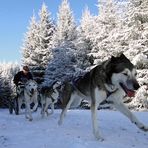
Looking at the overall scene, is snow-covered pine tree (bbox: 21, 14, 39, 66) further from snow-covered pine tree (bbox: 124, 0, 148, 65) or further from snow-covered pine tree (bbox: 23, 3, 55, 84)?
snow-covered pine tree (bbox: 124, 0, 148, 65)

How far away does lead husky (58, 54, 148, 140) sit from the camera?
6948 mm

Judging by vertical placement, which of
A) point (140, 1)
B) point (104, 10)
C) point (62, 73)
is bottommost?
point (62, 73)

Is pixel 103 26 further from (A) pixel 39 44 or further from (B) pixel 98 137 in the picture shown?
Result: (B) pixel 98 137

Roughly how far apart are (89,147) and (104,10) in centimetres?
3183

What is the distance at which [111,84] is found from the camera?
7.32m

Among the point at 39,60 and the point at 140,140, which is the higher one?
the point at 39,60

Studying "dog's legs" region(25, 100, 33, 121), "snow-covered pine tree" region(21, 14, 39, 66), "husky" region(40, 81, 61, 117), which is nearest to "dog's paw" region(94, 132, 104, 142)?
"dog's legs" region(25, 100, 33, 121)

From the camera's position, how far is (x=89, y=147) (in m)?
6.54

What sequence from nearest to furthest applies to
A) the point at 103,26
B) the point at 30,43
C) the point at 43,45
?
the point at 103,26, the point at 43,45, the point at 30,43

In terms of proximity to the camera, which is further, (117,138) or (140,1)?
(140,1)

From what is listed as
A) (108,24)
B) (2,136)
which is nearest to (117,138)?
(2,136)

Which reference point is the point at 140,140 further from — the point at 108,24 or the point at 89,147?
the point at 108,24

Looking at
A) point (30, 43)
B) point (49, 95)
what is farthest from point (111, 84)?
point (30, 43)

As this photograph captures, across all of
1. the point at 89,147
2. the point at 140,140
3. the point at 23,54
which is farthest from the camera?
the point at 23,54
